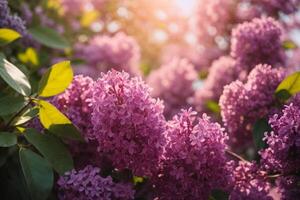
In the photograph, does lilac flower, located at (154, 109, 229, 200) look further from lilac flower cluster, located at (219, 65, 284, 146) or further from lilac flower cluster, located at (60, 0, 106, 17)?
lilac flower cluster, located at (60, 0, 106, 17)

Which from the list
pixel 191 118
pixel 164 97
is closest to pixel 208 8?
pixel 164 97

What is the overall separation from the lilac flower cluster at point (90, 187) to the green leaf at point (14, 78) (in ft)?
1.01

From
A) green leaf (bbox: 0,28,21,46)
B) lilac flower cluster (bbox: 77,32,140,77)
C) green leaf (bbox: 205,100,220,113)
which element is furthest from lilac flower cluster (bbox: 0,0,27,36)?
lilac flower cluster (bbox: 77,32,140,77)

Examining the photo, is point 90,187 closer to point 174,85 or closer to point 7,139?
point 7,139

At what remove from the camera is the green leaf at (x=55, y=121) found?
1812mm

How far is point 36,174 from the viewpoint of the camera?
5.51 feet

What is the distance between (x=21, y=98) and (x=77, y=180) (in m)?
0.35

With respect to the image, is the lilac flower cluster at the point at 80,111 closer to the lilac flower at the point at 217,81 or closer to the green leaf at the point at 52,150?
the green leaf at the point at 52,150

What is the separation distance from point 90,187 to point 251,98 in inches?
32.8

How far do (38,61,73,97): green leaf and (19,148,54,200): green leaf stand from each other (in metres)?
0.23

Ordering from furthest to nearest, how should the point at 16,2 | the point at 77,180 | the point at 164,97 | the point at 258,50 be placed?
1. the point at 164,97
2. the point at 16,2
3. the point at 258,50
4. the point at 77,180

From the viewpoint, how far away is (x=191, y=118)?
181 centimetres

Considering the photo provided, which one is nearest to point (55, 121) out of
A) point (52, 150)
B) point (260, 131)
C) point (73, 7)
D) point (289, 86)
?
point (52, 150)

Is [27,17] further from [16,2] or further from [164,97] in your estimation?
[164,97]
